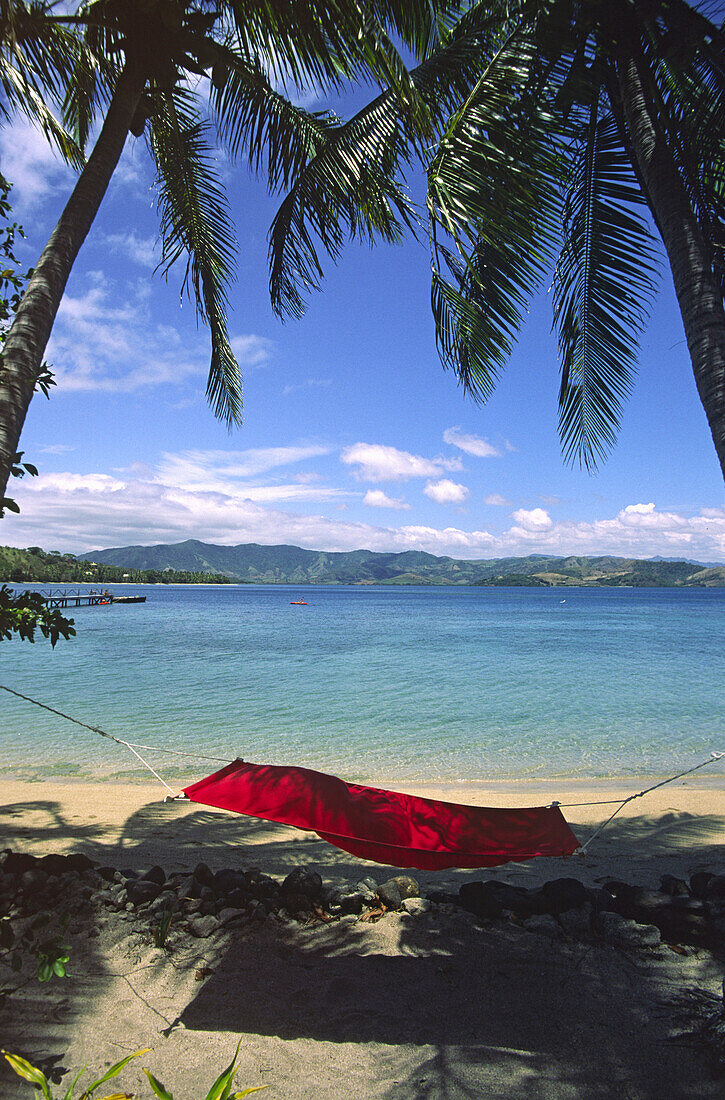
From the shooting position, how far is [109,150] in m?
3.02

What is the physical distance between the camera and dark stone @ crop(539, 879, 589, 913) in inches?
104

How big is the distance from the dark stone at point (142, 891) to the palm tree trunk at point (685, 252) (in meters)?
2.94

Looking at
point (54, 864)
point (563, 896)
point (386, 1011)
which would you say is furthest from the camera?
point (54, 864)

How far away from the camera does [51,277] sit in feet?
8.85

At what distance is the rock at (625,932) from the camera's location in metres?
2.38

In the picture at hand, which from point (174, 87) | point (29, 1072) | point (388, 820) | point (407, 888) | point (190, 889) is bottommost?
point (407, 888)

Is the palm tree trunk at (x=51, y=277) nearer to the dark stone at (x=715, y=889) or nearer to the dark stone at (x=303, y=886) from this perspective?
the dark stone at (x=303, y=886)

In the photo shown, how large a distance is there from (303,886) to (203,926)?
1.63 ft

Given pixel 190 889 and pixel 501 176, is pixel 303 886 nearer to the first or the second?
pixel 190 889

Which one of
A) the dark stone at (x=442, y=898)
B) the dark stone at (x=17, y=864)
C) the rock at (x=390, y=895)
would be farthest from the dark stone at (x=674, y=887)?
the dark stone at (x=17, y=864)

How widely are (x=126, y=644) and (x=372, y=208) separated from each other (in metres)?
18.4

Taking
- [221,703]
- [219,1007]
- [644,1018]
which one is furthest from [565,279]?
[221,703]

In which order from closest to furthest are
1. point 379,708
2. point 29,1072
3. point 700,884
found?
point 29,1072 < point 700,884 < point 379,708

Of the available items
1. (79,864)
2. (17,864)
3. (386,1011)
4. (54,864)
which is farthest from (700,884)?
(17,864)
